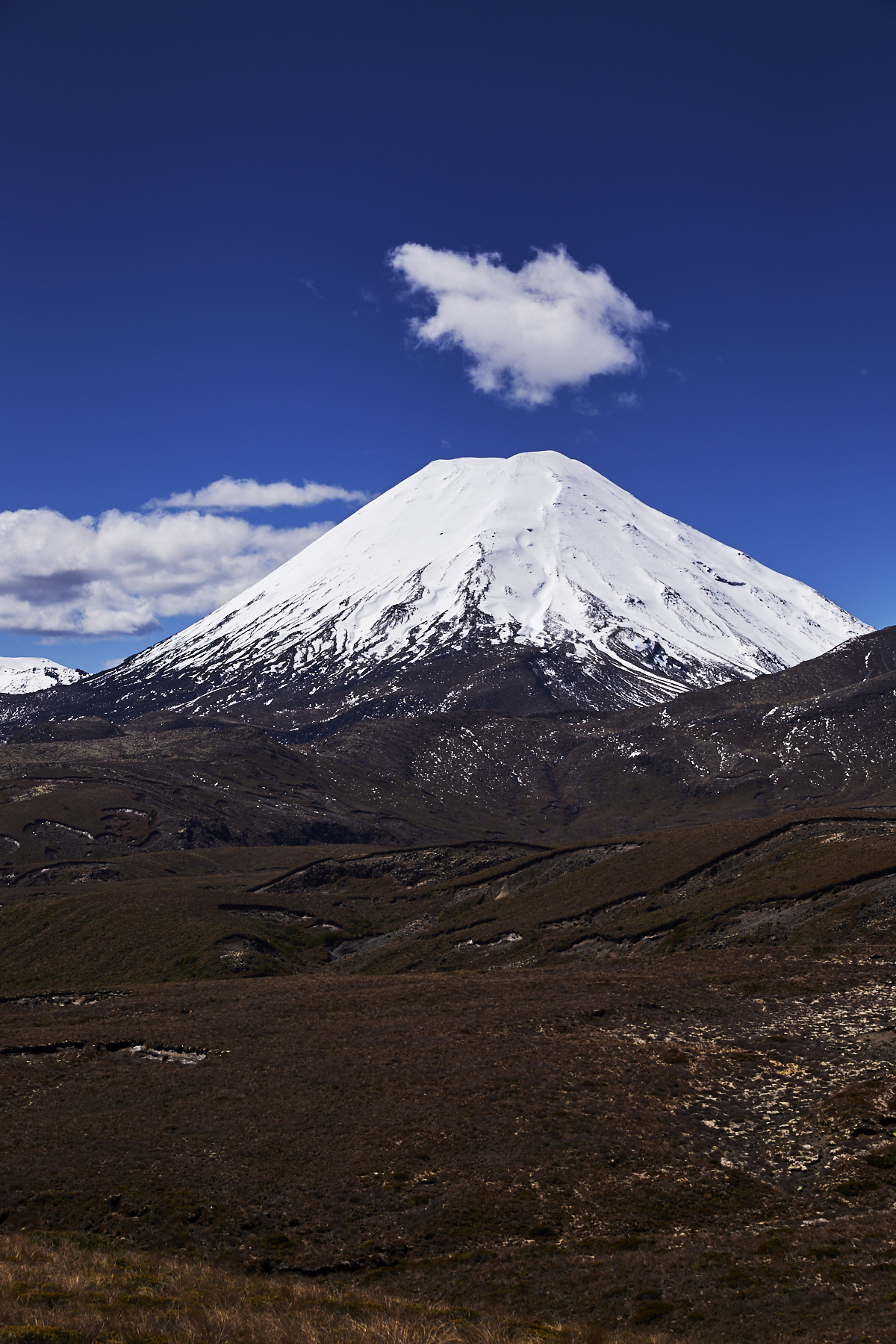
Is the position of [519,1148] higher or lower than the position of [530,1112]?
lower

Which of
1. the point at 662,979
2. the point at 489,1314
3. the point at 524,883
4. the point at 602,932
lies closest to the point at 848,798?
the point at 524,883

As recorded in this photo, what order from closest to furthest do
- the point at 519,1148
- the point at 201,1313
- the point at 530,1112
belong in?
the point at 201,1313 → the point at 519,1148 → the point at 530,1112

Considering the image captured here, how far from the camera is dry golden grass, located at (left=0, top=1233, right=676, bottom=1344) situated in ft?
45.7

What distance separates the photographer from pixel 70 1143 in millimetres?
25297

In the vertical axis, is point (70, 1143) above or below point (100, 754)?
below

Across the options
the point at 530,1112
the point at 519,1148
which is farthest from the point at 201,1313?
the point at 530,1112

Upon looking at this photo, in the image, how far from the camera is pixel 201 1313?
15.1 m

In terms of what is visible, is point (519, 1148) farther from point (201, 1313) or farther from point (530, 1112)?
point (201, 1313)

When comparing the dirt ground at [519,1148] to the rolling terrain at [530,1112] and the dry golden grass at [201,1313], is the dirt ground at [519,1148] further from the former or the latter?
the dry golden grass at [201,1313]

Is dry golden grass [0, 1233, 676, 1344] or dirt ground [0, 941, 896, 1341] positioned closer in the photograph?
dry golden grass [0, 1233, 676, 1344]

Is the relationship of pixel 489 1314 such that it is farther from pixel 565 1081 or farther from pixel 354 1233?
pixel 565 1081

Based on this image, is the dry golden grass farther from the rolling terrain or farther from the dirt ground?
the dirt ground

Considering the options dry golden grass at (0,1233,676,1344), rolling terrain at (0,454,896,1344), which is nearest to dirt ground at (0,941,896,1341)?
rolling terrain at (0,454,896,1344)

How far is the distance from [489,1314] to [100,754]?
19575cm
